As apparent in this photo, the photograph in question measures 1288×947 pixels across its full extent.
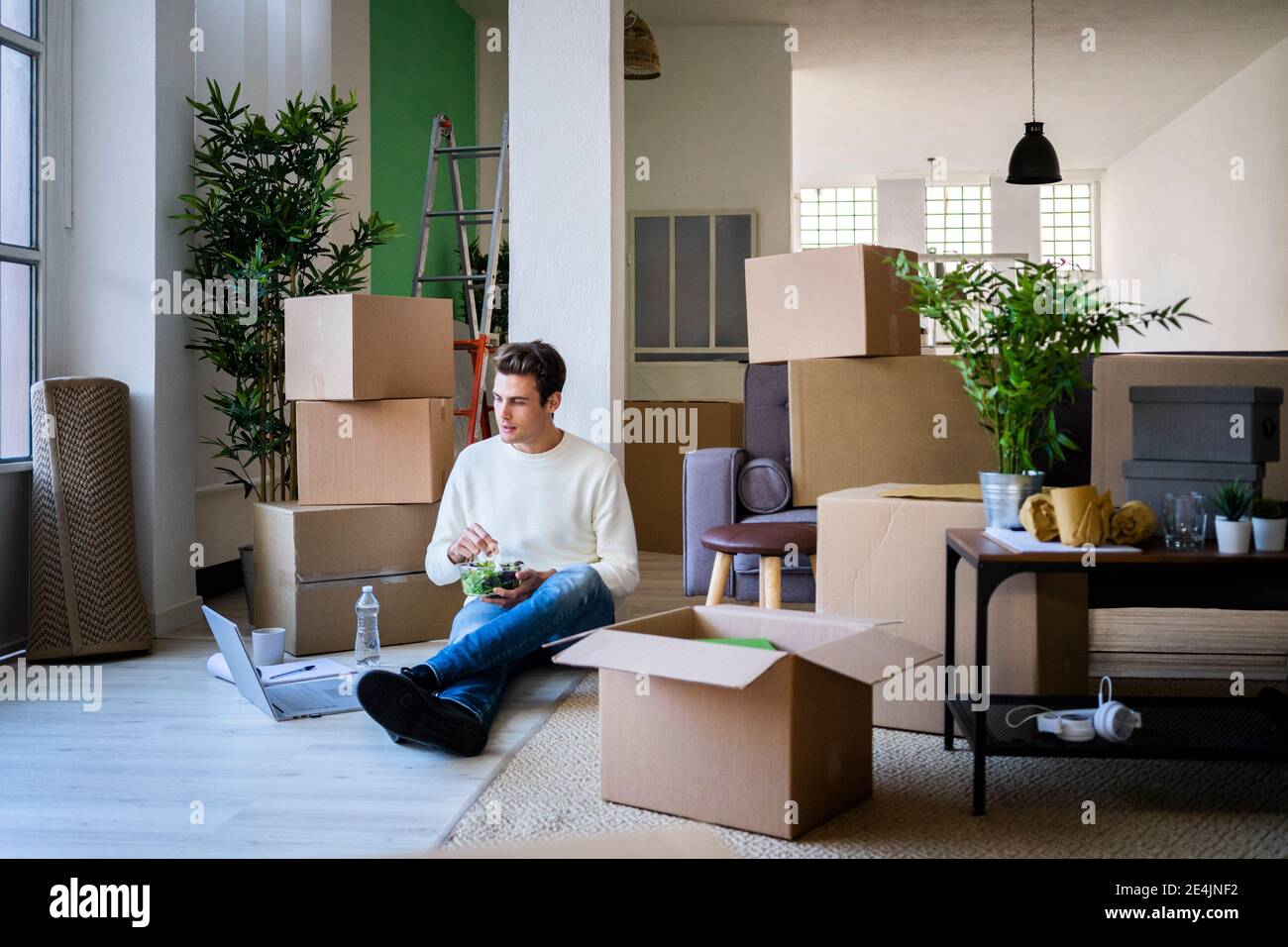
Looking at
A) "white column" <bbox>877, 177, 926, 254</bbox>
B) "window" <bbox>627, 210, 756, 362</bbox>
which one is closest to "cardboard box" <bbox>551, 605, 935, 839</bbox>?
"window" <bbox>627, 210, 756, 362</bbox>

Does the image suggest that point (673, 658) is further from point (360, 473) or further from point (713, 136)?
point (713, 136)

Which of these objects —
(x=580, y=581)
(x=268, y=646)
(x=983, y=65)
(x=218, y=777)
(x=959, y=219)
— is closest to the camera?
(x=218, y=777)

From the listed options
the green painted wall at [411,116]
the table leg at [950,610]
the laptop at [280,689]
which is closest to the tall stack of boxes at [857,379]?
the table leg at [950,610]

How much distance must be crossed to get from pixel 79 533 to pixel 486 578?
1.39m

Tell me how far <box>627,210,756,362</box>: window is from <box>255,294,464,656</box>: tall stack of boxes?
154 inches

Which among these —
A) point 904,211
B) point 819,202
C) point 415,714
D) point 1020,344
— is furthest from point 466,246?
point 819,202

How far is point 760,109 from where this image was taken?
7.39 meters

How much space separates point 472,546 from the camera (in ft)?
9.47

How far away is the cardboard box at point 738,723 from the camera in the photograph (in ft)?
6.14

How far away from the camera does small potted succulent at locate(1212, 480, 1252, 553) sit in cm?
195

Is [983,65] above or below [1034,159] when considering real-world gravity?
above

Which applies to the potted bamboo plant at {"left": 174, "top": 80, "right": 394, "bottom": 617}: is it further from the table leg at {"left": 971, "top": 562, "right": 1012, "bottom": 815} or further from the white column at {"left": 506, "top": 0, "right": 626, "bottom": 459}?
the table leg at {"left": 971, "top": 562, "right": 1012, "bottom": 815}

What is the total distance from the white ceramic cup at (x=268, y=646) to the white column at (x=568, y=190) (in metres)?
1.05

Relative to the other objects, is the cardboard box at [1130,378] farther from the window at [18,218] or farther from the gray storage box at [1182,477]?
the window at [18,218]
